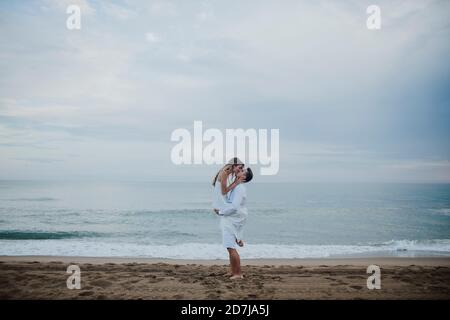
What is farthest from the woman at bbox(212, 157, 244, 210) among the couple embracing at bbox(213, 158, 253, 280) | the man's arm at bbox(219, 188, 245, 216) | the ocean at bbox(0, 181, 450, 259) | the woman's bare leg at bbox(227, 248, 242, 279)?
the ocean at bbox(0, 181, 450, 259)

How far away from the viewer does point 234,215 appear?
16.7ft

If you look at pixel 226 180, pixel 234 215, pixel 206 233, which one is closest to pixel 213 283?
pixel 234 215

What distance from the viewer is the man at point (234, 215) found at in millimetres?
4973

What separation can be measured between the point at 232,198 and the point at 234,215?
1.01 feet

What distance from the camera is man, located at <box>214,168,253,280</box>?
16.3 feet

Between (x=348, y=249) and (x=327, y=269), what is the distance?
5223 millimetres

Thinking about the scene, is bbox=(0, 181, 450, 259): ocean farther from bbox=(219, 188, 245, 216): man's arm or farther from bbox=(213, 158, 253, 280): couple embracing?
bbox=(219, 188, 245, 216): man's arm

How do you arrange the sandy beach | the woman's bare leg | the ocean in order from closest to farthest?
the sandy beach
the woman's bare leg
the ocean

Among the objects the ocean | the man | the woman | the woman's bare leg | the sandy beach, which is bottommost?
the ocean

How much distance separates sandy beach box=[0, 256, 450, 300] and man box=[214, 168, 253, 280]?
1.98 ft

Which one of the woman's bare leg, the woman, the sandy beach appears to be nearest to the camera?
the sandy beach

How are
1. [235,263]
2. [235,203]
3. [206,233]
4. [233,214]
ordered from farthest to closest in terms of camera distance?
[206,233] < [235,263] < [233,214] < [235,203]

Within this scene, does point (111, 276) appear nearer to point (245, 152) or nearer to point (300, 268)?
point (245, 152)

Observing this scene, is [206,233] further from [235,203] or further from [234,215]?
[235,203]
